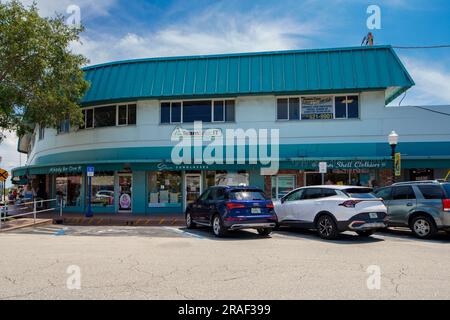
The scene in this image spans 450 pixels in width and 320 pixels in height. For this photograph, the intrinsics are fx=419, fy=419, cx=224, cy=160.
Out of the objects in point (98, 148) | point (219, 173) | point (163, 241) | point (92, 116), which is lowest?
point (163, 241)

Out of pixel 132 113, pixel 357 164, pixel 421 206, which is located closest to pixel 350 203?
pixel 421 206

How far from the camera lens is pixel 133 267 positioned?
26.4 ft

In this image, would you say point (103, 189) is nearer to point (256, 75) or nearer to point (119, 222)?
point (119, 222)

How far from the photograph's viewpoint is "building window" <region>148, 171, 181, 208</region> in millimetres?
21969

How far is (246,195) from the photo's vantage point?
13.1 m

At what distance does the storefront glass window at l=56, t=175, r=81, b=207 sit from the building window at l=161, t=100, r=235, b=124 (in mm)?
6430

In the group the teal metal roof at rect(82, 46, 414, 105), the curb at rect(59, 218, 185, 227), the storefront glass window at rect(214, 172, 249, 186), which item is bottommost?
the curb at rect(59, 218, 185, 227)

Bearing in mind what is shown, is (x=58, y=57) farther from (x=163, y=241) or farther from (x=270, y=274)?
(x=270, y=274)

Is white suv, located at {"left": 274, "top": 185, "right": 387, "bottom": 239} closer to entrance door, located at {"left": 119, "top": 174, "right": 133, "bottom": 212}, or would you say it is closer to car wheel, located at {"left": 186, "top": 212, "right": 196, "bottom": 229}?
car wheel, located at {"left": 186, "top": 212, "right": 196, "bottom": 229}

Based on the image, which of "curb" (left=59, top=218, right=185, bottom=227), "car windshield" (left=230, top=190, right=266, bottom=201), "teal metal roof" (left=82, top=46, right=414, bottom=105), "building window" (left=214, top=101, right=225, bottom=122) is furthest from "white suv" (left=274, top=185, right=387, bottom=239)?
"building window" (left=214, top=101, right=225, bottom=122)

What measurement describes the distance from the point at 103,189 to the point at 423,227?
52.9ft

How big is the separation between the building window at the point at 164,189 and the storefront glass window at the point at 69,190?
4576mm
